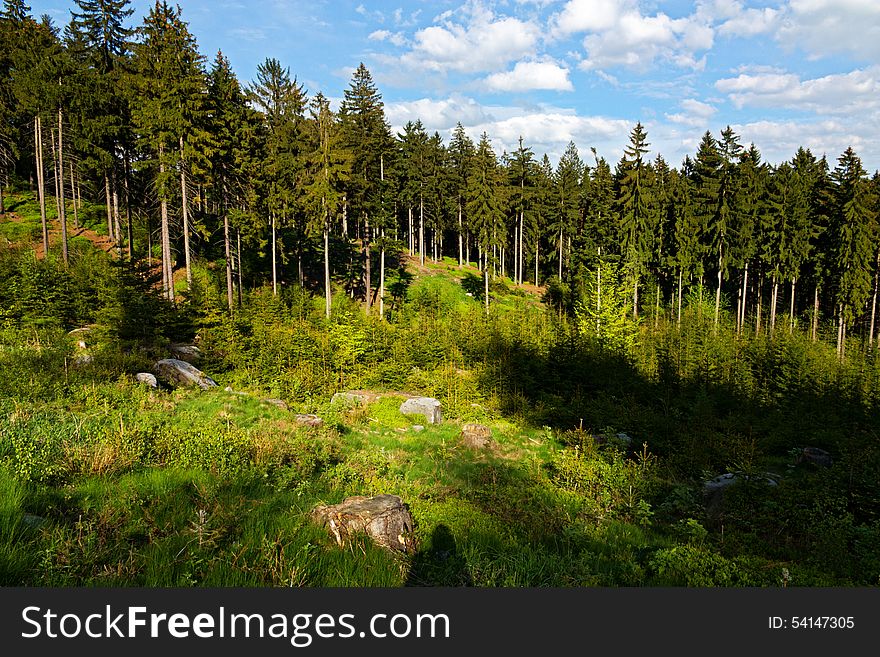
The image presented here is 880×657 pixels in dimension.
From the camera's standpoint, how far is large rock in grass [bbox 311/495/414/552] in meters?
5.79

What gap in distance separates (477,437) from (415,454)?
9.50ft

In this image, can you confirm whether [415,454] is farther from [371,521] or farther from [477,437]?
[371,521]

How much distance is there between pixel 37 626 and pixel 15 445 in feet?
14.9

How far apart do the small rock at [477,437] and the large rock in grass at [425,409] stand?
276 centimetres

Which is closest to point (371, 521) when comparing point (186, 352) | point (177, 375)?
point (177, 375)

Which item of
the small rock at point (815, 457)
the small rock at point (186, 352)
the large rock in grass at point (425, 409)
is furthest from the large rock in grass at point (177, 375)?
the small rock at point (815, 457)

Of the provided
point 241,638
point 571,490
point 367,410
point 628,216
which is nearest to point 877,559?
point 571,490

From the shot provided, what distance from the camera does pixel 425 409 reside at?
19391 millimetres

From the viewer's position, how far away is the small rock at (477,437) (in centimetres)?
1498

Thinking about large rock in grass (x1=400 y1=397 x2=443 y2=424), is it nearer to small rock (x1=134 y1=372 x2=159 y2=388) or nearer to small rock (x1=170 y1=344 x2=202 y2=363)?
small rock (x1=134 y1=372 x2=159 y2=388)

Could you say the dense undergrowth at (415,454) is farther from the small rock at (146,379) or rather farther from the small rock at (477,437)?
the small rock at (146,379)

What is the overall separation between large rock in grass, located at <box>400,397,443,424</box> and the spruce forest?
0.14 metres

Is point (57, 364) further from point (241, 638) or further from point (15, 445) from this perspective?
point (241, 638)

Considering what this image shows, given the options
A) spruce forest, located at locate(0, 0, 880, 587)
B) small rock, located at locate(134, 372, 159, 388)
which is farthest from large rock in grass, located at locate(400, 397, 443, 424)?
small rock, located at locate(134, 372, 159, 388)
